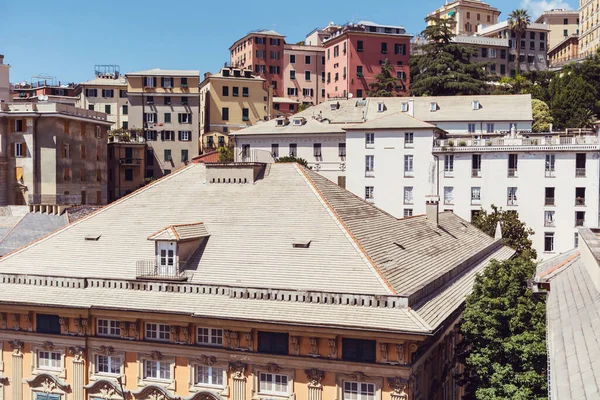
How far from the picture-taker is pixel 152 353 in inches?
1281

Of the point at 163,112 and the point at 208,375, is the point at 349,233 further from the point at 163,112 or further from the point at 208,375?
the point at 163,112

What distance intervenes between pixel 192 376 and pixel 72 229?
41.6ft

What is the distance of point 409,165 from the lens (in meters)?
74.6

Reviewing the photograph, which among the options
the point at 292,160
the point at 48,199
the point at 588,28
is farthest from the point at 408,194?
the point at 588,28

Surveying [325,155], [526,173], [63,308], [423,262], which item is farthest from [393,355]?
[325,155]

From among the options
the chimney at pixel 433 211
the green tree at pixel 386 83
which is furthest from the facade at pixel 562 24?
the chimney at pixel 433 211

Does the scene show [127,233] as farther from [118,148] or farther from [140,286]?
[118,148]

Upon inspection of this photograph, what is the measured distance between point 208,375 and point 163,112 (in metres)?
74.6

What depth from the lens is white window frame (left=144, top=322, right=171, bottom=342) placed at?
106 ft

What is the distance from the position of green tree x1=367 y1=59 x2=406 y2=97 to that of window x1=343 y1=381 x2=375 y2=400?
3429 inches

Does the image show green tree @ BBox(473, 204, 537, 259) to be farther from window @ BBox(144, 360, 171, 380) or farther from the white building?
window @ BBox(144, 360, 171, 380)

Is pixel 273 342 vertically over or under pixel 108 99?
under

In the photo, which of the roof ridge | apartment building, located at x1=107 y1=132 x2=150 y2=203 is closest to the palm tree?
apartment building, located at x1=107 y1=132 x2=150 y2=203

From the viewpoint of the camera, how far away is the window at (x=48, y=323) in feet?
112
